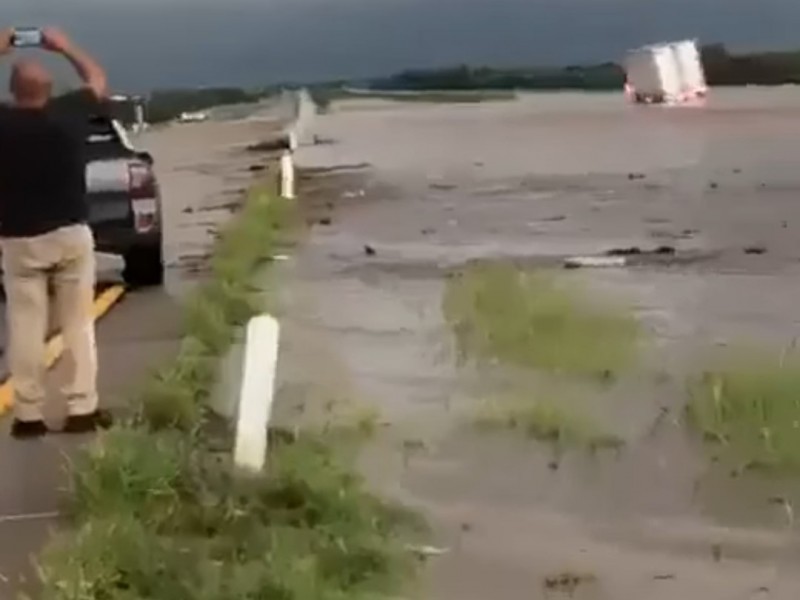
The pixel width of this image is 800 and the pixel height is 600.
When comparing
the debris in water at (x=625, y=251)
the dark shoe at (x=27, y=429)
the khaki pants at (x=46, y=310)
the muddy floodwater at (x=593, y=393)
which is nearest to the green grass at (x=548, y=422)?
the muddy floodwater at (x=593, y=393)

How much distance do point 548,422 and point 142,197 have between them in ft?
27.2

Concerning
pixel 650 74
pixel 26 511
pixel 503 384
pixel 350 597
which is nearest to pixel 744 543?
pixel 350 597

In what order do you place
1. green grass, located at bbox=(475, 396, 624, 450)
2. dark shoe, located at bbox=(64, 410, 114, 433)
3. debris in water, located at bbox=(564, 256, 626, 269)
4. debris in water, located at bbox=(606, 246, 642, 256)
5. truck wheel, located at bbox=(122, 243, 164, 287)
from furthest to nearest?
debris in water, located at bbox=(606, 246, 642, 256), debris in water, located at bbox=(564, 256, 626, 269), truck wheel, located at bbox=(122, 243, 164, 287), dark shoe, located at bbox=(64, 410, 114, 433), green grass, located at bbox=(475, 396, 624, 450)

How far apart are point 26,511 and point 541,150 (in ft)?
128

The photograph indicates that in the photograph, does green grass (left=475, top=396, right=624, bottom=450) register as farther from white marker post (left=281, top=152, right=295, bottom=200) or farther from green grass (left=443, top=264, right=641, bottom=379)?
white marker post (left=281, top=152, right=295, bottom=200)

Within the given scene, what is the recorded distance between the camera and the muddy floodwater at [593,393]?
27.1 ft

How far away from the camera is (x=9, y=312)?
1122 centimetres

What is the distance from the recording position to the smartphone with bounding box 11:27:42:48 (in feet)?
36.3

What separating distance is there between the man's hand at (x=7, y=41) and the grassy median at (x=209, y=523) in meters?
1.87

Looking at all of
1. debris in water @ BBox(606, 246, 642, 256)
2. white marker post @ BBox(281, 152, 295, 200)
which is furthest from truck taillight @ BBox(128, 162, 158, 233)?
white marker post @ BBox(281, 152, 295, 200)

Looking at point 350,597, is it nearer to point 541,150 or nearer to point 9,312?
point 9,312

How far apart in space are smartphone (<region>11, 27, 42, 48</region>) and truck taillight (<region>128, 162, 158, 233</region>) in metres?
7.13

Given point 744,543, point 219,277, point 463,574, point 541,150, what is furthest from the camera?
point 541,150

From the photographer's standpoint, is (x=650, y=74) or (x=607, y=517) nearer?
(x=607, y=517)
